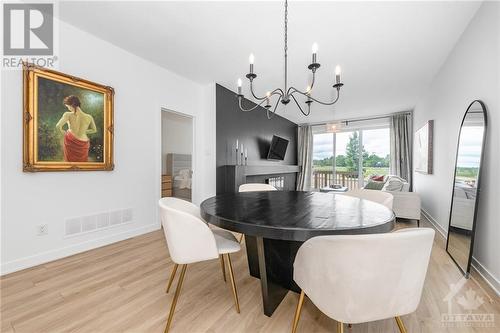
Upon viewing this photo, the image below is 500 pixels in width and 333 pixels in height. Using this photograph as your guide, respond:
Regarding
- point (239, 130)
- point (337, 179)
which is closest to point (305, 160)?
point (337, 179)

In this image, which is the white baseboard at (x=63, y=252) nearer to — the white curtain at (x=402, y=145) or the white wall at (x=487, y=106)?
the white wall at (x=487, y=106)

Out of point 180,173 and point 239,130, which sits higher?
point 239,130

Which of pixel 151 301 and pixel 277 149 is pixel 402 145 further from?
pixel 151 301

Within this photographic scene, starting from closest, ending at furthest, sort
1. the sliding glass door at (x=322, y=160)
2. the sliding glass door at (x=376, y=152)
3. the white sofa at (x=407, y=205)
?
the white sofa at (x=407, y=205)
the sliding glass door at (x=376, y=152)
the sliding glass door at (x=322, y=160)

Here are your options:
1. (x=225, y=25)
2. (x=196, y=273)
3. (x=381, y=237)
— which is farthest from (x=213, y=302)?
(x=225, y=25)

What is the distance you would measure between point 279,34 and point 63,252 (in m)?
3.29

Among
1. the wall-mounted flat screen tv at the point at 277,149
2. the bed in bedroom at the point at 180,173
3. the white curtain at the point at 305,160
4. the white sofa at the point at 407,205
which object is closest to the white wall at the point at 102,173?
the bed in bedroom at the point at 180,173

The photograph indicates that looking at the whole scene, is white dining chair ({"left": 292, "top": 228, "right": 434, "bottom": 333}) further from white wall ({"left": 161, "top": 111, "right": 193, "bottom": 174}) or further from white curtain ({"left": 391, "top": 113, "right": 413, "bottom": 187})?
white curtain ({"left": 391, "top": 113, "right": 413, "bottom": 187})

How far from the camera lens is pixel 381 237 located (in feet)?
2.47

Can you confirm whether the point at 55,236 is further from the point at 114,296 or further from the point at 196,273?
the point at 196,273

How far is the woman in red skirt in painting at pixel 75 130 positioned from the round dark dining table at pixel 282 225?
181cm

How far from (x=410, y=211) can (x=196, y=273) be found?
349 cm

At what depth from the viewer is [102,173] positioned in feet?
8.29

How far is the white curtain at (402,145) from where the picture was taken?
543 centimetres
